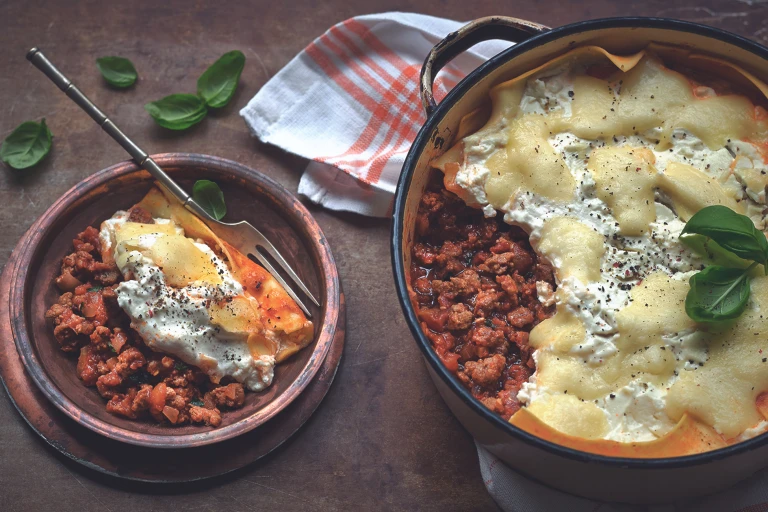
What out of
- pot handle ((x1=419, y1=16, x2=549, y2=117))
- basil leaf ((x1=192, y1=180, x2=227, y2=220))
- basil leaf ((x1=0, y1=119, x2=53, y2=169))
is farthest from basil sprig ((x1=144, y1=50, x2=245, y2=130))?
pot handle ((x1=419, y1=16, x2=549, y2=117))

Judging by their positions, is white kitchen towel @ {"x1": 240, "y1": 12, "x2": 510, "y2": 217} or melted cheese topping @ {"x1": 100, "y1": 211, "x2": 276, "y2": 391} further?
white kitchen towel @ {"x1": 240, "y1": 12, "x2": 510, "y2": 217}

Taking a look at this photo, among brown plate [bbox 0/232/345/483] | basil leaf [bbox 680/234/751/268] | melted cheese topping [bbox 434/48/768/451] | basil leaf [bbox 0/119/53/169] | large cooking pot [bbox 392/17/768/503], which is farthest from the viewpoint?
basil leaf [bbox 0/119/53/169]

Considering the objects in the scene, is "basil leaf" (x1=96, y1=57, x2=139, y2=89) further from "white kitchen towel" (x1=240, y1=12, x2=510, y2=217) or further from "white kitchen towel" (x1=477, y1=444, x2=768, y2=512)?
"white kitchen towel" (x1=477, y1=444, x2=768, y2=512)

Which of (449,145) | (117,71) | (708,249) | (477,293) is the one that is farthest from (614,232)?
(117,71)

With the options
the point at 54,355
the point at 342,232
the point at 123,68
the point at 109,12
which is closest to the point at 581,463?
the point at 342,232

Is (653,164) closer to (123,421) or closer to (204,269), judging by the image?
(204,269)

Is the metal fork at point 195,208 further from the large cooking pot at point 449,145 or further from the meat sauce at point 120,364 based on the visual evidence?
the large cooking pot at point 449,145
